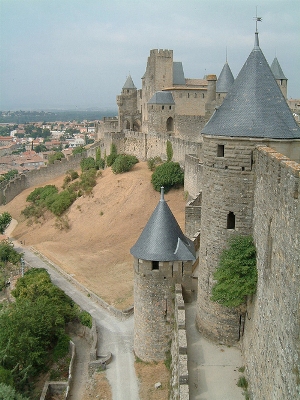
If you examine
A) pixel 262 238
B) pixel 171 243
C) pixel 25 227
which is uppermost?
pixel 262 238

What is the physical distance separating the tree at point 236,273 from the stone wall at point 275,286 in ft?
1.30

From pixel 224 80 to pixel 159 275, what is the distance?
28.6 metres

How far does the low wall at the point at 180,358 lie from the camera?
1138cm

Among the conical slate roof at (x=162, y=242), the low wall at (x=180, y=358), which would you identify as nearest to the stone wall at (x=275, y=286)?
the low wall at (x=180, y=358)

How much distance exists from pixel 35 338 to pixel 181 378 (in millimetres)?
10136

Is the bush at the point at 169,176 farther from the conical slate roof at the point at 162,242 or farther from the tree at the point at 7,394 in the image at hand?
the tree at the point at 7,394

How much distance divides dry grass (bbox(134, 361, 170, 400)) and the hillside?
285 inches

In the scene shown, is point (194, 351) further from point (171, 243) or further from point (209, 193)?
point (209, 193)

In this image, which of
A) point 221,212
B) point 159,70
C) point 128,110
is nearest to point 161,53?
point 159,70

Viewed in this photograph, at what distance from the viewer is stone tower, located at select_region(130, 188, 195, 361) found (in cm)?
1548

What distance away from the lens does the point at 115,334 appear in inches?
816

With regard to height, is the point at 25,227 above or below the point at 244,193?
below

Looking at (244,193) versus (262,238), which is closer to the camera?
(262,238)

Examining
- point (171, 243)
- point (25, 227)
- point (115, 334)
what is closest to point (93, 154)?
point (25, 227)
